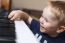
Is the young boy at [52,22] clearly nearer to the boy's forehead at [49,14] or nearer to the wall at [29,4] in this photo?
the boy's forehead at [49,14]

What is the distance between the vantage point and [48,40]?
822mm

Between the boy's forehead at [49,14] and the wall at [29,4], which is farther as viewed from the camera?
the wall at [29,4]

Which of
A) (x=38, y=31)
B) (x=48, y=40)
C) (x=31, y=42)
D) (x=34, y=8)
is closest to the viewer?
(x=31, y=42)

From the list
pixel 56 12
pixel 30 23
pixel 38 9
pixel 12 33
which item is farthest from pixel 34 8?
→ pixel 12 33

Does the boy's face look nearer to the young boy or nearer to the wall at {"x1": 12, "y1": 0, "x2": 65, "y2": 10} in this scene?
the young boy

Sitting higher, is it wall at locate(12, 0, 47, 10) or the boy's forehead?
the boy's forehead

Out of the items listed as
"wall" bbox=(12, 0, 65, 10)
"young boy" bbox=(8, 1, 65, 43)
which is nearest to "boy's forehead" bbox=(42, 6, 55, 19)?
"young boy" bbox=(8, 1, 65, 43)

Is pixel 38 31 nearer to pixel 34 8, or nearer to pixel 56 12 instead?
pixel 56 12

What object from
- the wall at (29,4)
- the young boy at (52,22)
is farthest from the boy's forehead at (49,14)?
the wall at (29,4)

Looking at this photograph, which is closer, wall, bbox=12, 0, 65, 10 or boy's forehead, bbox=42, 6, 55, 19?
boy's forehead, bbox=42, 6, 55, 19

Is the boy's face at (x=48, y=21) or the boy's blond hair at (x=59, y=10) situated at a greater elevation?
the boy's blond hair at (x=59, y=10)

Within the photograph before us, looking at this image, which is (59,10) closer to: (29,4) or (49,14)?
(49,14)

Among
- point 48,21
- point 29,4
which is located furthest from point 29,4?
point 48,21

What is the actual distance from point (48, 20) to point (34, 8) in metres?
0.92
